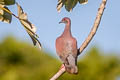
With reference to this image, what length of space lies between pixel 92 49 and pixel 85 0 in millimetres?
13867

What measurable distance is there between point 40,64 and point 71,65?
55.7 feet

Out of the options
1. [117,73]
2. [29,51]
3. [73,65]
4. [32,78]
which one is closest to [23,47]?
[29,51]

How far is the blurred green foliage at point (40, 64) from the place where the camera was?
53.0 feet

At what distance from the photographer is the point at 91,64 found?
16500mm

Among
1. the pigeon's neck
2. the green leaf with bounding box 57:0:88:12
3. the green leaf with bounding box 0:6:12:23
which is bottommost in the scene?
the pigeon's neck

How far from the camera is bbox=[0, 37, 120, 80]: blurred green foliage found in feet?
53.0

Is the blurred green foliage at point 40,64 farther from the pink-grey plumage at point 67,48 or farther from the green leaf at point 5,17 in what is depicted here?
the green leaf at point 5,17

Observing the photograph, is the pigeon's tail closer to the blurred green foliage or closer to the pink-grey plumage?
the pink-grey plumage

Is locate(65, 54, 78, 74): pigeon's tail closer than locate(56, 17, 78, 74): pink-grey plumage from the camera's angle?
Yes

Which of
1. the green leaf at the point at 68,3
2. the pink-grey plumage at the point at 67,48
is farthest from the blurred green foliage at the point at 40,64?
the green leaf at the point at 68,3

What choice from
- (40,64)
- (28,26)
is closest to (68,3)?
(28,26)

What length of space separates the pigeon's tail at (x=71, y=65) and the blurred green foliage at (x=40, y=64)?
10077mm

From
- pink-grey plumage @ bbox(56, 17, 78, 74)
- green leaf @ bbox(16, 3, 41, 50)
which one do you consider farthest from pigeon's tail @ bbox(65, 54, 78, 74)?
green leaf @ bbox(16, 3, 41, 50)

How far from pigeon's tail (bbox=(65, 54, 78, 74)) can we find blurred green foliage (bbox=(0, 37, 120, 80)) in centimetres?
1008
